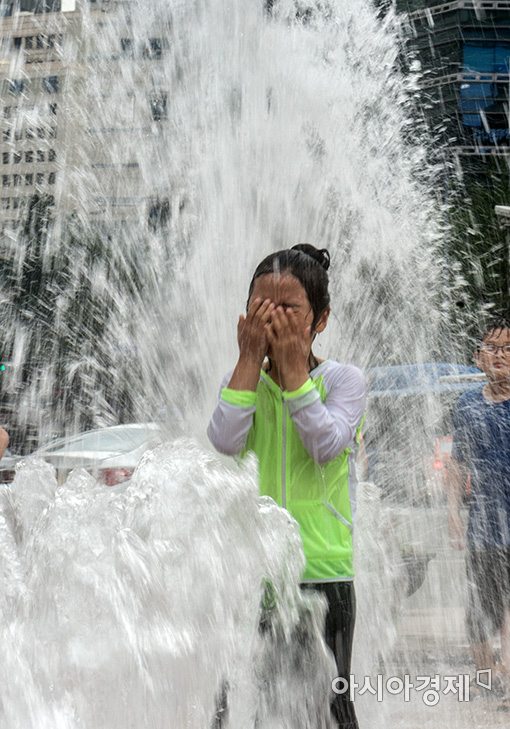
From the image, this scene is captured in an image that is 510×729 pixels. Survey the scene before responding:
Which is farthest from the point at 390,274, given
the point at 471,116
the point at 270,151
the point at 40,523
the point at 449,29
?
the point at 449,29

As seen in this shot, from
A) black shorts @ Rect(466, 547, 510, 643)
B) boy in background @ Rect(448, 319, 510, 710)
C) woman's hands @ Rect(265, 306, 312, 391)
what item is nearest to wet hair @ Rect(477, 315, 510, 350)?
boy in background @ Rect(448, 319, 510, 710)

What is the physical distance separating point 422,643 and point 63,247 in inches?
1109

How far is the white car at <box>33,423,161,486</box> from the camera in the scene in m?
10.1

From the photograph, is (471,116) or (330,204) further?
(471,116)

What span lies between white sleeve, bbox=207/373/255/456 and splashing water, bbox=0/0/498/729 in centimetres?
9

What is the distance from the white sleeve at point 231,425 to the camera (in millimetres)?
2732

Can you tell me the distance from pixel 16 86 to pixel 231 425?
34.1m

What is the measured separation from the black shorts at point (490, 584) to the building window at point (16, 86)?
98.5ft

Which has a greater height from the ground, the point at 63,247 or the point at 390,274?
the point at 63,247

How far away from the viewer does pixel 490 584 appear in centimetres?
502

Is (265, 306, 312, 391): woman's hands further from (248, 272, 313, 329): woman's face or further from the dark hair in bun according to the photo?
the dark hair in bun

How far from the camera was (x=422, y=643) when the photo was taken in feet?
18.2

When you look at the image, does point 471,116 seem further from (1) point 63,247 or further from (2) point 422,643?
(2) point 422,643

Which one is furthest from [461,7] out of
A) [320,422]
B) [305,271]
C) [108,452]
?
[320,422]
